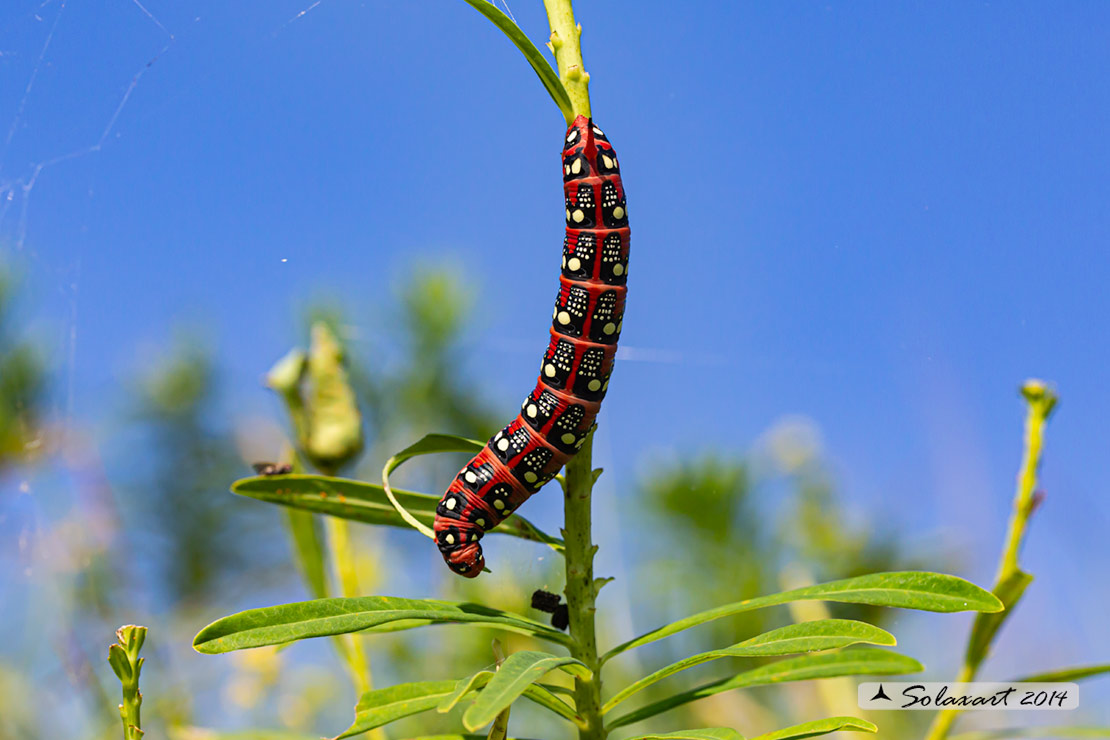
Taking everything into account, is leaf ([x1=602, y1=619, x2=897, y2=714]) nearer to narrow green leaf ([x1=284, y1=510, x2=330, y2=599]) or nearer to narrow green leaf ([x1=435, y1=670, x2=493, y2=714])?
narrow green leaf ([x1=435, y1=670, x2=493, y2=714])

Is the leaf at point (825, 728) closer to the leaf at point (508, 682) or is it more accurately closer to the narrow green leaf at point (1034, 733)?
the leaf at point (508, 682)

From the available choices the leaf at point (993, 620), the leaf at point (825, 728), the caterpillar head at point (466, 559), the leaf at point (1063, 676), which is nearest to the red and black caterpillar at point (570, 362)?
the caterpillar head at point (466, 559)

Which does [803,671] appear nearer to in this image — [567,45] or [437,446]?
[437,446]

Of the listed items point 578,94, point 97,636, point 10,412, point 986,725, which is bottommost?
point 986,725

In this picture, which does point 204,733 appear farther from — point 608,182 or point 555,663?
point 608,182

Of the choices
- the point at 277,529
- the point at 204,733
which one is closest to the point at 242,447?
the point at 277,529

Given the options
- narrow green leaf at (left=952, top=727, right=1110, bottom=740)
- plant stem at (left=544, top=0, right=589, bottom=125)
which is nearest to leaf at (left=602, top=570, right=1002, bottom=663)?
narrow green leaf at (left=952, top=727, right=1110, bottom=740)
